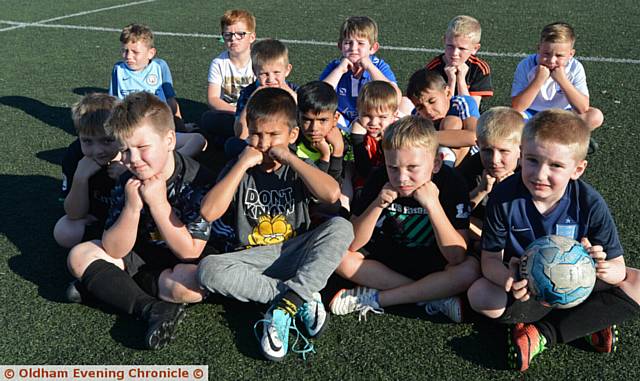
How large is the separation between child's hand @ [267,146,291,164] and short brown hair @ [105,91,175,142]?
62 centimetres

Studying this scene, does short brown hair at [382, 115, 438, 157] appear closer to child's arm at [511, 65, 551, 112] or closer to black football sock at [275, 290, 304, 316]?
black football sock at [275, 290, 304, 316]

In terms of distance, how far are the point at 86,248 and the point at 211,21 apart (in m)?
9.42

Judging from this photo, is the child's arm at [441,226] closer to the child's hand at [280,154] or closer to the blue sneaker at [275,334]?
the child's hand at [280,154]

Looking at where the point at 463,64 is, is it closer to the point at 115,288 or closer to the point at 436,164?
the point at 436,164

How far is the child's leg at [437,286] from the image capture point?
377 centimetres

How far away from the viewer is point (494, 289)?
11.6 ft

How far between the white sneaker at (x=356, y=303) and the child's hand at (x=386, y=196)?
0.52 meters

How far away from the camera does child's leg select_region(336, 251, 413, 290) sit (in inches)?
154

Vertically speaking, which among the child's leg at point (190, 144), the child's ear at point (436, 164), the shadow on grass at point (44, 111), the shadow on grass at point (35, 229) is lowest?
the shadow on grass at point (35, 229)

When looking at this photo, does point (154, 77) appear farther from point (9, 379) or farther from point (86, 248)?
point (9, 379)

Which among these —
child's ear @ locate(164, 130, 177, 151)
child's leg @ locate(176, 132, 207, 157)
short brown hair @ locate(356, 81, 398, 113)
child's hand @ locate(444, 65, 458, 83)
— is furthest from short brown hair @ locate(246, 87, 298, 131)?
child's hand @ locate(444, 65, 458, 83)

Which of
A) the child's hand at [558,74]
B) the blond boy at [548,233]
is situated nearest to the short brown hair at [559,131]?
the blond boy at [548,233]

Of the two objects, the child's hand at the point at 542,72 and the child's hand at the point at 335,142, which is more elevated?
the child's hand at the point at 542,72

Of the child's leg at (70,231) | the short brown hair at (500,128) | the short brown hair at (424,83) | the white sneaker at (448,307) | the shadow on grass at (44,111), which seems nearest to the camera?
the white sneaker at (448,307)
